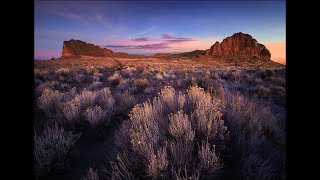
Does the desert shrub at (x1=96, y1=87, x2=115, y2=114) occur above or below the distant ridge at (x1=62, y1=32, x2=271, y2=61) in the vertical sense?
below

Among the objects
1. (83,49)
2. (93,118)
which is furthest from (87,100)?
(83,49)

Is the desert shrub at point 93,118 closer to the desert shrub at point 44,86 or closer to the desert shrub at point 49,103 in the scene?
the desert shrub at point 49,103

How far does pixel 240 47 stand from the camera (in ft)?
450

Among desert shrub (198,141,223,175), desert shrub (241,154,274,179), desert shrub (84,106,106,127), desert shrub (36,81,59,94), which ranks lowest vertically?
desert shrub (241,154,274,179)

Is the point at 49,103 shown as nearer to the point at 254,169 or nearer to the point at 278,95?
the point at 254,169

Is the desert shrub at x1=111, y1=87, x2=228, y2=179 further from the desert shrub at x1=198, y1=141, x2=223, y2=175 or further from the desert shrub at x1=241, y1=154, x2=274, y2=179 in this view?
the desert shrub at x1=241, y1=154, x2=274, y2=179

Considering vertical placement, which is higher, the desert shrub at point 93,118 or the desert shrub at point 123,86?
the desert shrub at point 123,86

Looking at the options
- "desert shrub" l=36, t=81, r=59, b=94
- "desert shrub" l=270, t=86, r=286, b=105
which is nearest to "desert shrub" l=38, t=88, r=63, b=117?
"desert shrub" l=36, t=81, r=59, b=94

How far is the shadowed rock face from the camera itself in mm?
129875

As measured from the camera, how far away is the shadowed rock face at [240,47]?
426ft

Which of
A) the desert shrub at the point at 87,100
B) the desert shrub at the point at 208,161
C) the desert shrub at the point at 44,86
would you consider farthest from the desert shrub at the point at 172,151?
the desert shrub at the point at 44,86
